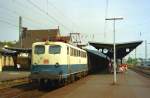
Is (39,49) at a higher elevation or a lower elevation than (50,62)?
higher

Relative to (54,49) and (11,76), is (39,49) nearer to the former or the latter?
(54,49)

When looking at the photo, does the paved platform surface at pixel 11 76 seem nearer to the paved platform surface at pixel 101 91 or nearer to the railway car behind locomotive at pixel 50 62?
the railway car behind locomotive at pixel 50 62

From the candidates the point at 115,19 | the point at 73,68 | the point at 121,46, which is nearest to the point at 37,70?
the point at 73,68

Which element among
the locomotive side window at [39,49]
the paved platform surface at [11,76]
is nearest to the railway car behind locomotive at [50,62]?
the locomotive side window at [39,49]

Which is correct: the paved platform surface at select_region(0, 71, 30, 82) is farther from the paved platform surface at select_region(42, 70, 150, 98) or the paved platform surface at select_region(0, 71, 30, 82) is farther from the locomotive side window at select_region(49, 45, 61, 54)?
the paved platform surface at select_region(42, 70, 150, 98)

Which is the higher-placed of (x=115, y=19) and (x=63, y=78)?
(x=115, y=19)

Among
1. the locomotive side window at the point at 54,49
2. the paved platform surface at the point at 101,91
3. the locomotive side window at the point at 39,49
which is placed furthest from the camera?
the locomotive side window at the point at 39,49

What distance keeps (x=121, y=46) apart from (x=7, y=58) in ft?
72.9

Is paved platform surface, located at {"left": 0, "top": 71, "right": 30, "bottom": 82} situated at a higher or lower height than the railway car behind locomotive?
lower

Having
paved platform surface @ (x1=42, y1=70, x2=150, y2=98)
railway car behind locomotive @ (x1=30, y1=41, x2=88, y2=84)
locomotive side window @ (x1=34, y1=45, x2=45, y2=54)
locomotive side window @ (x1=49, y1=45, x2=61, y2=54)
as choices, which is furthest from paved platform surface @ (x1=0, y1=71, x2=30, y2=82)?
paved platform surface @ (x1=42, y1=70, x2=150, y2=98)

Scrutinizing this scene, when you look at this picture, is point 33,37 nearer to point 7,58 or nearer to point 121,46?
point 7,58

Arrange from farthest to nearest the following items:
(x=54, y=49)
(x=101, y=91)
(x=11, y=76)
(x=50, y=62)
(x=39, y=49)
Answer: (x=11, y=76)
(x=39, y=49)
(x=54, y=49)
(x=50, y=62)
(x=101, y=91)

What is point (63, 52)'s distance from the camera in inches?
899

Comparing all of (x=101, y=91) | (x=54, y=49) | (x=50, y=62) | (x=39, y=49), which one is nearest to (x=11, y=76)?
(x=39, y=49)
